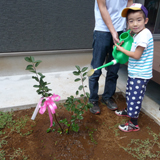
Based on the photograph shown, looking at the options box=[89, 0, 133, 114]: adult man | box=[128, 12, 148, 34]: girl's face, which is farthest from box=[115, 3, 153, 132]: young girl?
box=[89, 0, 133, 114]: adult man

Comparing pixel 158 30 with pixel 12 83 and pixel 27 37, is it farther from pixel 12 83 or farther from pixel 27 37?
pixel 12 83

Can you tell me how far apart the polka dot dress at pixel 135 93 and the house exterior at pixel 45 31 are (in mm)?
1056

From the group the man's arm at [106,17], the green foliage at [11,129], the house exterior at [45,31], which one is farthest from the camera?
the house exterior at [45,31]

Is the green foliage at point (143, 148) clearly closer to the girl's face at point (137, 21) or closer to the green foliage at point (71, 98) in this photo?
the green foliage at point (71, 98)

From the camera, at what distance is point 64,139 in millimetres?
1616

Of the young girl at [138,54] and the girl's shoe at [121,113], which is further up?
the young girl at [138,54]

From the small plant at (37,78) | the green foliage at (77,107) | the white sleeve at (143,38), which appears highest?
the white sleeve at (143,38)

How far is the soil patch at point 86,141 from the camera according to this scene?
1.47m

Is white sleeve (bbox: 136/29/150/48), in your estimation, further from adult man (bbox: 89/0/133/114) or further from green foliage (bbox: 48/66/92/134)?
green foliage (bbox: 48/66/92/134)

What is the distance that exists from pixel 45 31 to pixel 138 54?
195 centimetres

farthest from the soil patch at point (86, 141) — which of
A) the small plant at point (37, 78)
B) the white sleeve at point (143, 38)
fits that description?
the white sleeve at point (143, 38)

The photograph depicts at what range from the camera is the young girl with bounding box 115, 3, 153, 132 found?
1361 mm

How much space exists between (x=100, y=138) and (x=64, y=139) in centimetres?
38

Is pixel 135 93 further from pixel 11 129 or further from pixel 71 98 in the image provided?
pixel 11 129
